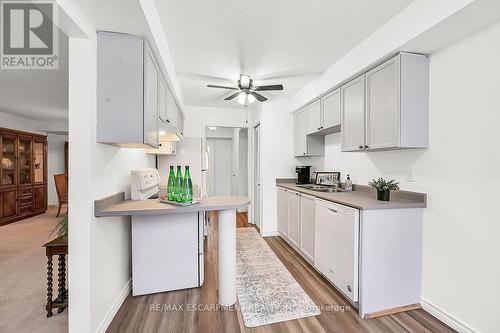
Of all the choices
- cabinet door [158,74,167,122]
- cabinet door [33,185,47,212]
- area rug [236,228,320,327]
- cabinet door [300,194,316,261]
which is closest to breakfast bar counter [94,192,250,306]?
area rug [236,228,320,327]

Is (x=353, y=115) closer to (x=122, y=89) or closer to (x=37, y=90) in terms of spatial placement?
(x=122, y=89)

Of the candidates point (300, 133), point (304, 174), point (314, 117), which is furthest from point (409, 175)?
point (300, 133)

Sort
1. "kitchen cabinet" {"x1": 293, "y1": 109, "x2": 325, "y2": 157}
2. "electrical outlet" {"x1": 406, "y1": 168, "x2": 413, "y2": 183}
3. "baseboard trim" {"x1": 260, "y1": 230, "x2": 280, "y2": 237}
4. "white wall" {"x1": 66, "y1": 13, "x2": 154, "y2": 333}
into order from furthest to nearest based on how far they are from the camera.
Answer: "baseboard trim" {"x1": 260, "y1": 230, "x2": 280, "y2": 237}
"kitchen cabinet" {"x1": 293, "y1": 109, "x2": 325, "y2": 157}
"electrical outlet" {"x1": 406, "y1": 168, "x2": 413, "y2": 183}
"white wall" {"x1": 66, "y1": 13, "x2": 154, "y2": 333}

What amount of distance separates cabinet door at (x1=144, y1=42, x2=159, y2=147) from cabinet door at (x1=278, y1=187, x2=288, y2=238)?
2.30m

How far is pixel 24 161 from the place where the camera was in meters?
5.12

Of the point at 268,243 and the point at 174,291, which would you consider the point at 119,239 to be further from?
the point at 268,243

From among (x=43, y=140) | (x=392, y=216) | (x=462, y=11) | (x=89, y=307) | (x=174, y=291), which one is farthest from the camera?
(x=43, y=140)

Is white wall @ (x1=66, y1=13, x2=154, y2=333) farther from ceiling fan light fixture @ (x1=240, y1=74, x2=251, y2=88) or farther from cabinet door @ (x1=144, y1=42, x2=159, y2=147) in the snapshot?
ceiling fan light fixture @ (x1=240, y1=74, x2=251, y2=88)

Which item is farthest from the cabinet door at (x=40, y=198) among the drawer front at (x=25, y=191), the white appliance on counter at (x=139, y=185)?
the white appliance on counter at (x=139, y=185)

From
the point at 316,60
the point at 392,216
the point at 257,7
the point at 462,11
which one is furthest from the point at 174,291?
the point at 462,11

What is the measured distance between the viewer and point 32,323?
1.76 meters

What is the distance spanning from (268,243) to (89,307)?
8.33ft

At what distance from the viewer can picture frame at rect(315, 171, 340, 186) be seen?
10.5ft

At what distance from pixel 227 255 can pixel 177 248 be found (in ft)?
1.78
